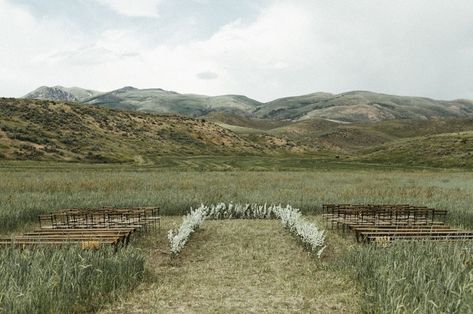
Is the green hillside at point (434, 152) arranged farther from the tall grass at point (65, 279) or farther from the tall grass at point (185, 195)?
the tall grass at point (65, 279)

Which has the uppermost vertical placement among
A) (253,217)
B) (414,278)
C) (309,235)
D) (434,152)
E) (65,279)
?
(414,278)

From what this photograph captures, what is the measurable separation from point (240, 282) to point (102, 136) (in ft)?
247

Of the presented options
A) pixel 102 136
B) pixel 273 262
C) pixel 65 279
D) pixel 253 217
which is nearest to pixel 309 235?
pixel 273 262

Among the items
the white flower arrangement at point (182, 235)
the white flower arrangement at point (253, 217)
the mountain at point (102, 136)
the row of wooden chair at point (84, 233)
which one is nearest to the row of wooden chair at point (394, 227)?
the white flower arrangement at point (253, 217)

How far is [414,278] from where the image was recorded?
25.7 feet

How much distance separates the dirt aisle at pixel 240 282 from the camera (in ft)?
29.2

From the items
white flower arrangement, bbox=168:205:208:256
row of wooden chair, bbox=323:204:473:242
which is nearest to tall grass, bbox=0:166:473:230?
row of wooden chair, bbox=323:204:473:242

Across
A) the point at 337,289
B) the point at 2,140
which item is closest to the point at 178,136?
the point at 2,140

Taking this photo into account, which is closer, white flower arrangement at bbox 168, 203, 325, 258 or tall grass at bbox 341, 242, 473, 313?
tall grass at bbox 341, 242, 473, 313

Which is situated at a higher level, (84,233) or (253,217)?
(84,233)

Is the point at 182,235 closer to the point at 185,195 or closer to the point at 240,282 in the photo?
the point at 240,282

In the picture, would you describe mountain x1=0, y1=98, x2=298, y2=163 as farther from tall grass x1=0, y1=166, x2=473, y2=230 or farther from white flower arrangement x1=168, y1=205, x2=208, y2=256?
white flower arrangement x1=168, y1=205, x2=208, y2=256

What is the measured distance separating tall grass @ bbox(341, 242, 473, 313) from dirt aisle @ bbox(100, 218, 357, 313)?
0.54 metres

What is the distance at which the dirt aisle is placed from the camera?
8906mm
